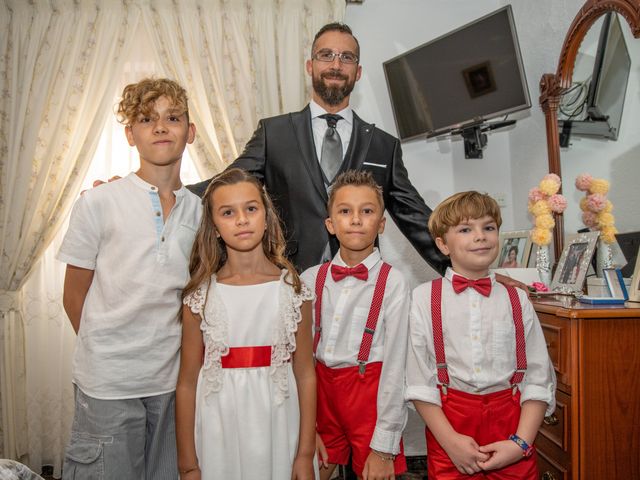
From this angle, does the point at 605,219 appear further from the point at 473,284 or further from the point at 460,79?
the point at 460,79

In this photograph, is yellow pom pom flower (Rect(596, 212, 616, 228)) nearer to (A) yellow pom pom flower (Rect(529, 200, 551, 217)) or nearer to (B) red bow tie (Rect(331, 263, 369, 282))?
(A) yellow pom pom flower (Rect(529, 200, 551, 217))

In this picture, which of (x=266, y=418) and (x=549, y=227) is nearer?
(x=266, y=418)

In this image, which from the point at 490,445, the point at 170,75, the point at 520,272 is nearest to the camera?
the point at 490,445

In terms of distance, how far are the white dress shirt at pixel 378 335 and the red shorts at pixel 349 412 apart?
36mm

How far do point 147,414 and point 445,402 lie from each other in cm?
95

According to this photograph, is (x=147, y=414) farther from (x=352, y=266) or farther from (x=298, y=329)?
(x=352, y=266)

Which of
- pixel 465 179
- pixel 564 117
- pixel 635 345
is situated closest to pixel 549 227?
pixel 564 117

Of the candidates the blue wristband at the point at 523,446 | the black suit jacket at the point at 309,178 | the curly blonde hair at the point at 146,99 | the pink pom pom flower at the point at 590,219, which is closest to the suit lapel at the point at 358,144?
the black suit jacket at the point at 309,178

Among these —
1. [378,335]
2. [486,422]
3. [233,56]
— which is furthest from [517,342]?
[233,56]

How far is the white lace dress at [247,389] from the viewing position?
157cm

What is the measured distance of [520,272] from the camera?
102 inches

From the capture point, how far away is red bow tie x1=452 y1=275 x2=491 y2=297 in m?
1.67

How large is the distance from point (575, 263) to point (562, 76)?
3.70 ft

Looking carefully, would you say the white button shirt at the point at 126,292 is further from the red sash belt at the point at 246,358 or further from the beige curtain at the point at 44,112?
the beige curtain at the point at 44,112
